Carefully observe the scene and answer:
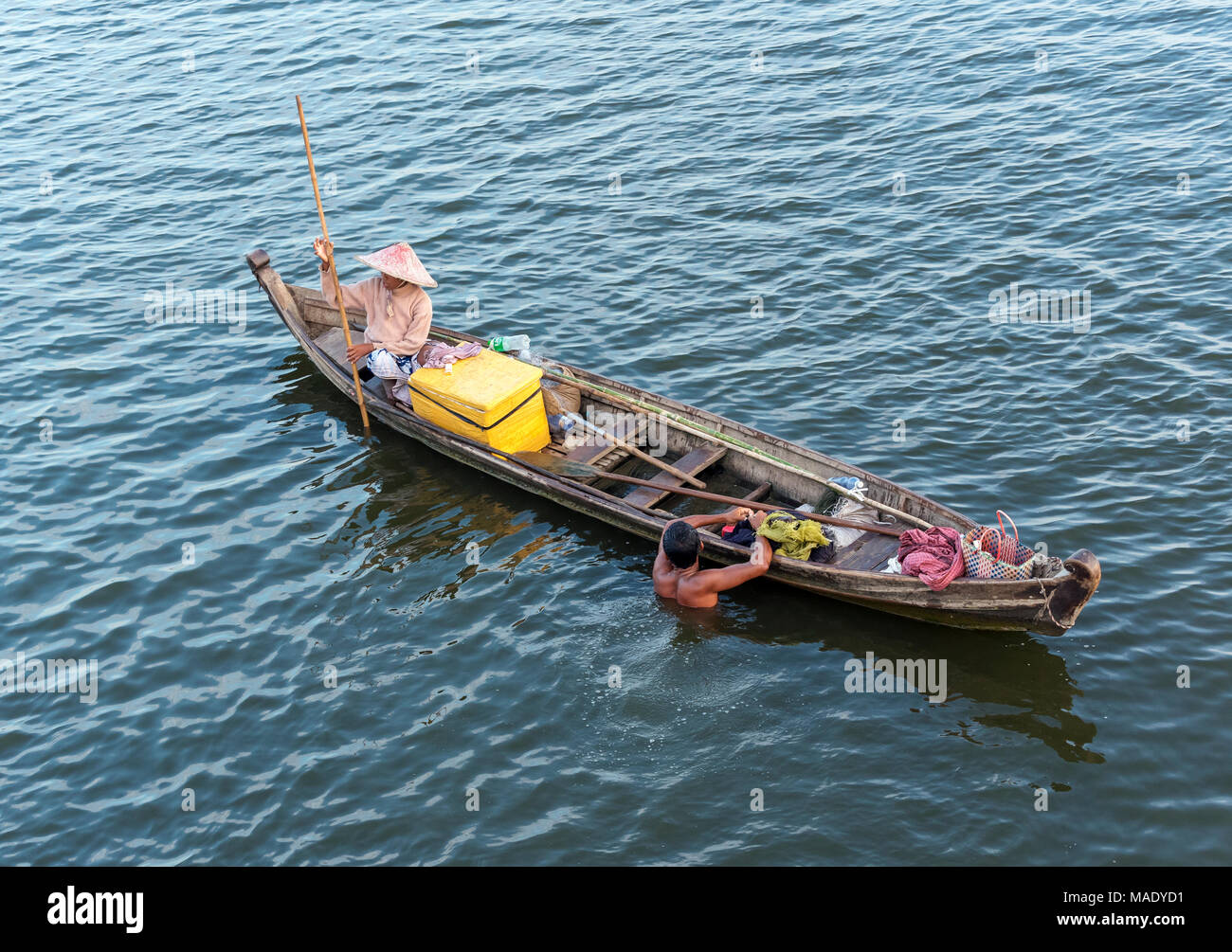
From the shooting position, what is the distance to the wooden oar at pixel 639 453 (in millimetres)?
11289

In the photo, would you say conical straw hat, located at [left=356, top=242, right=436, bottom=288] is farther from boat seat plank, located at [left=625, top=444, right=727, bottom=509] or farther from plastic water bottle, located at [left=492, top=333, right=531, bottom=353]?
boat seat plank, located at [left=625, top=444, right=727, bottom=509]

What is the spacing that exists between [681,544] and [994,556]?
272cm

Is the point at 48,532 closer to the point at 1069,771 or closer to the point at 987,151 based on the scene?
the point at 1069,771

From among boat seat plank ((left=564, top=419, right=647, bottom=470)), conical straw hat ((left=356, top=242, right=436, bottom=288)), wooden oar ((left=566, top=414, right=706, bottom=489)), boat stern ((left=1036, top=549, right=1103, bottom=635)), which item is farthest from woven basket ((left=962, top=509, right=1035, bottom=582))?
conical straw hat ((left=356, top=242, right=436, bottom=288))

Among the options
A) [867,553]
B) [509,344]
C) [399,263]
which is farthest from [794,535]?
[399,263]

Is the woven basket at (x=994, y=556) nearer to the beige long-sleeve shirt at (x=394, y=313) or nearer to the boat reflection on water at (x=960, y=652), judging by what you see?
the boat reflection on water at (x=960, y=652)

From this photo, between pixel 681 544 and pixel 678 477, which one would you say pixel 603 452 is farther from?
pixel 681 544

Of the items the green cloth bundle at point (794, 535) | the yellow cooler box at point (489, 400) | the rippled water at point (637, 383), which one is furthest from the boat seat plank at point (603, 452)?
the green cloth bundle at point (794, 535)

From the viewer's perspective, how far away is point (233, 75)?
22.4 meters

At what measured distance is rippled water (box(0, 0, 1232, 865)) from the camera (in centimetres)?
866

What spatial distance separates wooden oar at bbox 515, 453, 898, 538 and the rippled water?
19.6 inches

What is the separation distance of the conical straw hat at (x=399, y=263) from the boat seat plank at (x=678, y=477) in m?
3.35

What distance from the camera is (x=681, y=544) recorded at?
9828 mm

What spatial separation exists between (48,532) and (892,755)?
30.2 ft
